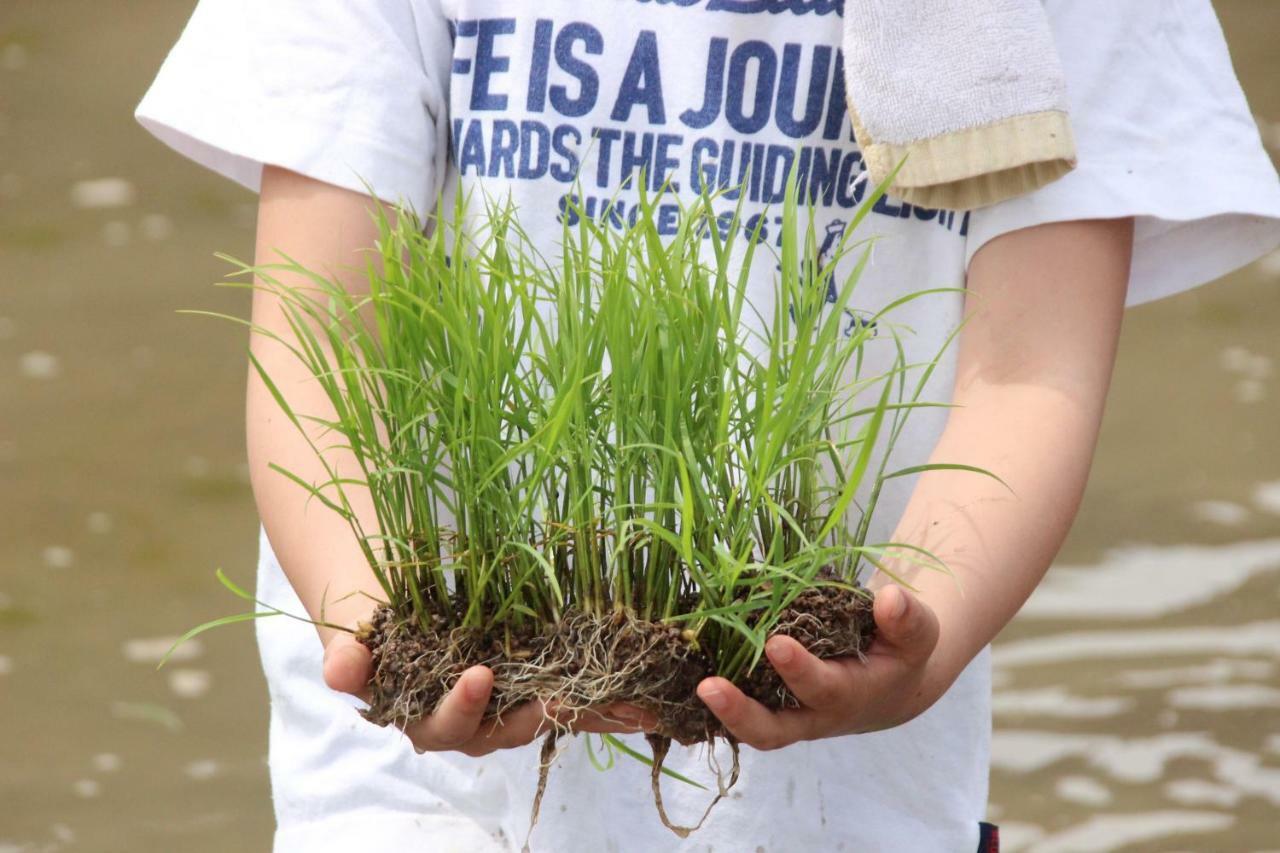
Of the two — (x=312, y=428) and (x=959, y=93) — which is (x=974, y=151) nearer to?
(x=959, y=93)

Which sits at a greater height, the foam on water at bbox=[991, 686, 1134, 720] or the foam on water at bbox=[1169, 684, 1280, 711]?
the foam on water at bbox=[1169, 684, 1280, 711]

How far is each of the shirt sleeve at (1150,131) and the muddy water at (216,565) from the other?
114 cm

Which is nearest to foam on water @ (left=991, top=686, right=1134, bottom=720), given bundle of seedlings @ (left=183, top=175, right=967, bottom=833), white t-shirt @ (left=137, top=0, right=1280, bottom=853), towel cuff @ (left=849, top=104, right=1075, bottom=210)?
white t-shirt @ (left=137, top=0, right=1280, bottom=853)

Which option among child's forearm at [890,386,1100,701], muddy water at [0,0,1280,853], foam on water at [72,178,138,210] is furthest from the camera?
foam on water at [72,178,138,210]

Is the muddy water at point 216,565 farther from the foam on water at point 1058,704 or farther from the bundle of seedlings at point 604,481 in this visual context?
the bundle of seedlings at point 604,481

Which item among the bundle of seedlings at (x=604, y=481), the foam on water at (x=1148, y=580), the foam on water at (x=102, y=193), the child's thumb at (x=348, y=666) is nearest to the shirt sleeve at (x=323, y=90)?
the bundle of seedlings at (x=604, y=481)

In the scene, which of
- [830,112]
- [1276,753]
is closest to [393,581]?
→ [830,112]

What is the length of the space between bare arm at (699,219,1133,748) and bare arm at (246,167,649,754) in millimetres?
280

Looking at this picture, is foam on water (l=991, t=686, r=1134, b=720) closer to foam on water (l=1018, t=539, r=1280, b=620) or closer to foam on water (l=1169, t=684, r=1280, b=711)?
foam on water (l=1169, t=684, r=1280, b=711)

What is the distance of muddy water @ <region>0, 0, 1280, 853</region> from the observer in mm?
1919

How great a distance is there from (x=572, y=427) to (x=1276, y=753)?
158 centimetres

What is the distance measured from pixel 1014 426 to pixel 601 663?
0.32 meters

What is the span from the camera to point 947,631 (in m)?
0.76

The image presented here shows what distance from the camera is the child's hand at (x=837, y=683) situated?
0.61 metres
